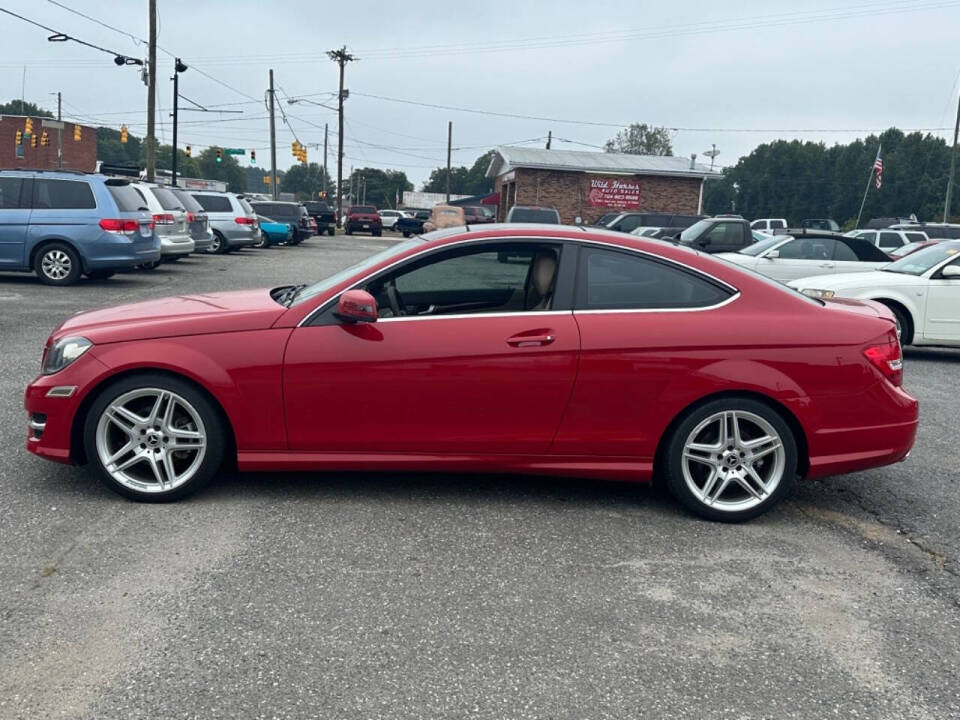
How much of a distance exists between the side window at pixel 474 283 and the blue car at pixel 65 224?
10762mm

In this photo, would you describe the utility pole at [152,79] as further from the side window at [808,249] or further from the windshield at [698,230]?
the side window at [808,249]

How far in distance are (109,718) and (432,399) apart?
2250mm

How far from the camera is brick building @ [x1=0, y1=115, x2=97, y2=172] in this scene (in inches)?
2936

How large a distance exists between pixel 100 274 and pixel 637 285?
13.6m

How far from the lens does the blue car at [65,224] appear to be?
14.7m

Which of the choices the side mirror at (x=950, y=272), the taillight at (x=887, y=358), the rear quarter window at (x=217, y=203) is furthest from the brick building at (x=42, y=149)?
the taillight at (x=887, y=358)

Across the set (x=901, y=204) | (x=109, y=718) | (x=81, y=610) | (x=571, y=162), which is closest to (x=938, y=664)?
(x=109, y=718)

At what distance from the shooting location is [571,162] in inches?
1913

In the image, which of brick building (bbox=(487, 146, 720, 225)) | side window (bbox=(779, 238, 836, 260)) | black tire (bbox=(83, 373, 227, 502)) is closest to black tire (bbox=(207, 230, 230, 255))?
side window (bbox=(779, 238, 836, 260))

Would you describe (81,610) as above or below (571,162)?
below

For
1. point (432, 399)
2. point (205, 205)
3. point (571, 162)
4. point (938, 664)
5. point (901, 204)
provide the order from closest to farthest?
point (938, 664) → point (432, 399) → point (205, 205) → point (571, 162) → point (901, 204)

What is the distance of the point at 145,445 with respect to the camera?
15.7 ft

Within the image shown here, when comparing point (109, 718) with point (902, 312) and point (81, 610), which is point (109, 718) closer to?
point (81, 610)

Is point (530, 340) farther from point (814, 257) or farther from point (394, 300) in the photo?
point (814, 257)
